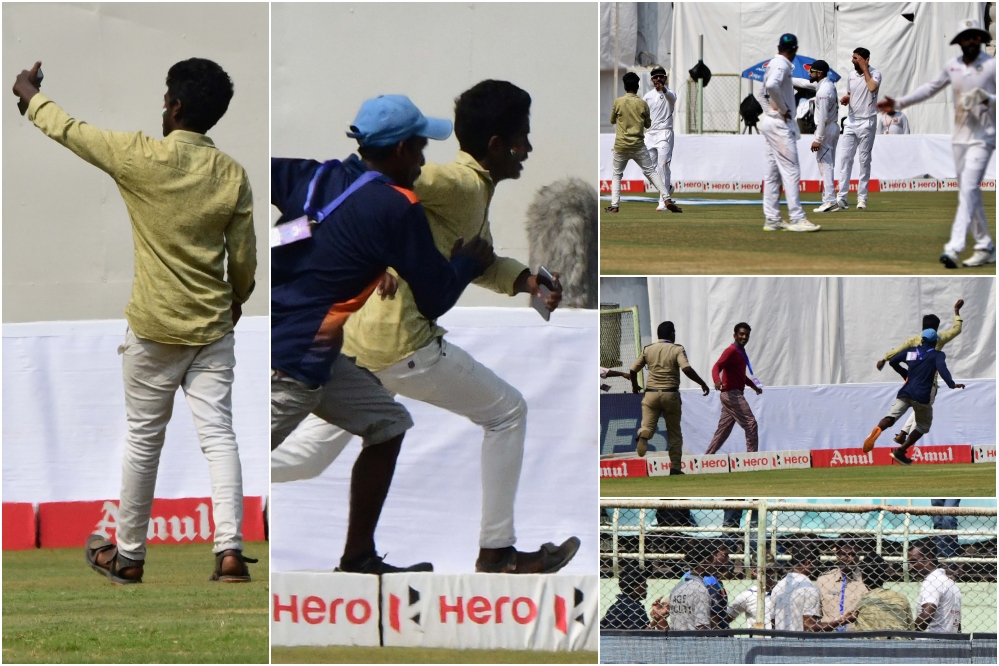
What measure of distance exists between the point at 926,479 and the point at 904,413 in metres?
0.40

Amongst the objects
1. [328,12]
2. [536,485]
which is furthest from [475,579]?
[328,12]

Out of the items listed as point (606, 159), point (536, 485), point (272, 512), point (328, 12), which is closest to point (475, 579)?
point (536, 485)

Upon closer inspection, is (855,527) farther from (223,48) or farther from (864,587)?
(223,48)

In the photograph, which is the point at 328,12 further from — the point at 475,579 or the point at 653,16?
the point at 475,579

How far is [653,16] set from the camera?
26.1 feet

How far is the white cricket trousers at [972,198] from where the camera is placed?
7.89 meters

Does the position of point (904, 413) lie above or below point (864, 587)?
above

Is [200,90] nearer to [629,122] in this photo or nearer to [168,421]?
[168,421]

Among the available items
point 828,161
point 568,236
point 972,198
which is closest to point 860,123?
point 828,161

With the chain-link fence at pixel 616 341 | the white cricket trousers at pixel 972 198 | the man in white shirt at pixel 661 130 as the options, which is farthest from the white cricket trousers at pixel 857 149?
the chain-link fence at pixel 616 341

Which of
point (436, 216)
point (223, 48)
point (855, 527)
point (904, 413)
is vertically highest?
point (223, 48)

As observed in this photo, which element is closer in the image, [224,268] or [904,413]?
[224,268]

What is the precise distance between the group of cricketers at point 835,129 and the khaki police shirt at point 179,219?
2.10 m

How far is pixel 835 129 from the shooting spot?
8.44m
